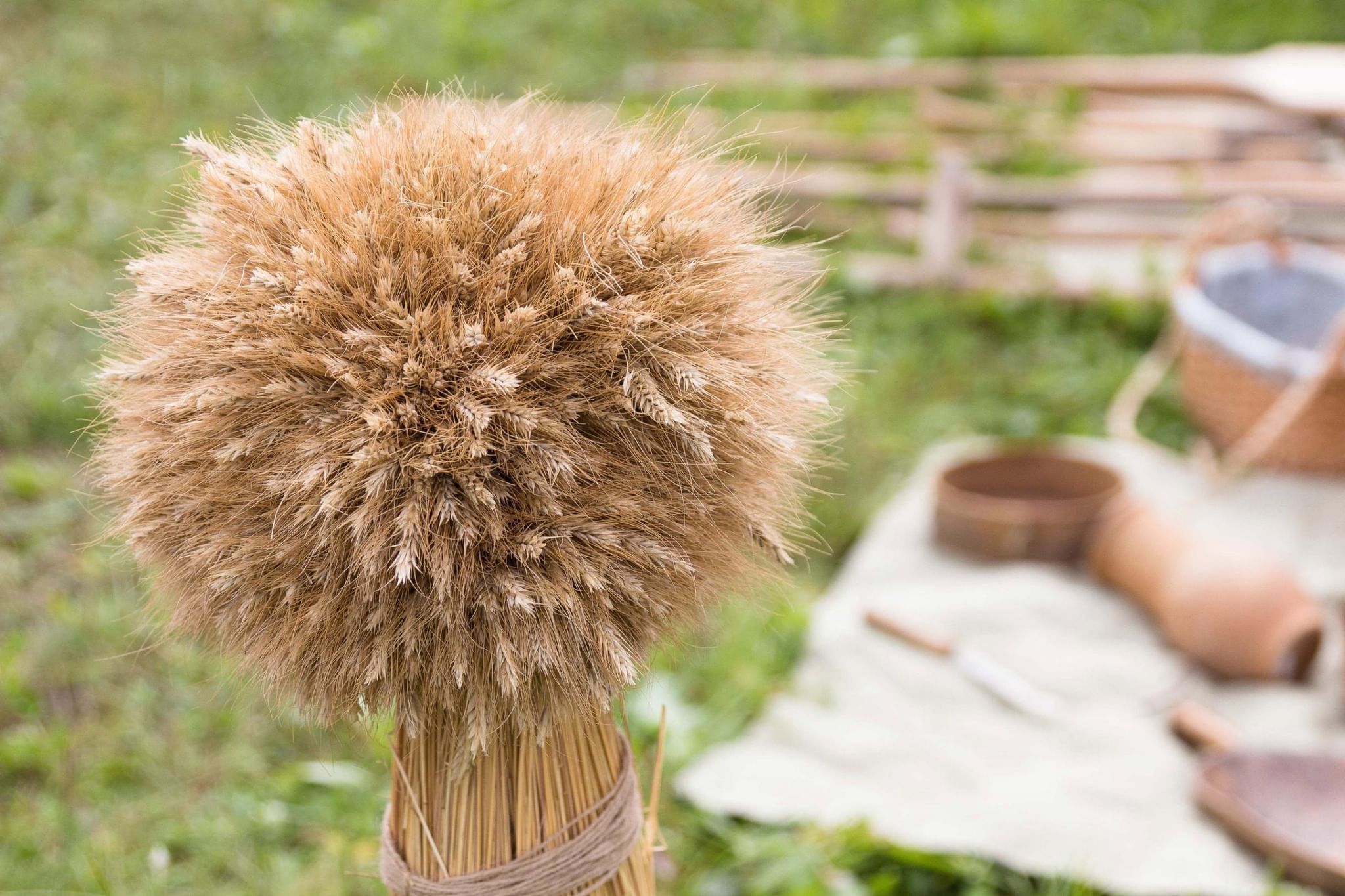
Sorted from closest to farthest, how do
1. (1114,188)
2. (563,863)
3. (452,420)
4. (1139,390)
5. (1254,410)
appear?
1. (452,420)
2. (563,863)
3. (1254,410)
4. (1139,390)
5. (1114,188)

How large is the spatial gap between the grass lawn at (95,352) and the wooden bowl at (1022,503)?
1.18 ft

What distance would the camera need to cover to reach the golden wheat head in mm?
912

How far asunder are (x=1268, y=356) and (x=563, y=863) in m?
2.89

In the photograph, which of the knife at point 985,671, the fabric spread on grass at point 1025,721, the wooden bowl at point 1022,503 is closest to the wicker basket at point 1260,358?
the fabric spread on grass at point 1025,721

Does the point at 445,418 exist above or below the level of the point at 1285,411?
above

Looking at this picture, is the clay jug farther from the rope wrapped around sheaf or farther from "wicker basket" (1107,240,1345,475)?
the rope wrapped around sheaf

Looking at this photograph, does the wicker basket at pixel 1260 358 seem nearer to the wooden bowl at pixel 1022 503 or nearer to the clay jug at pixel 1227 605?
the wooden bowl at pixel 1022 503

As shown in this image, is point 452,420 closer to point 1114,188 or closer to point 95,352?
point 95,352

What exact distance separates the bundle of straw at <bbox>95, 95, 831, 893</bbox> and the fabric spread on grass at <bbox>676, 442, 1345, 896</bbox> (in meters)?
1.33

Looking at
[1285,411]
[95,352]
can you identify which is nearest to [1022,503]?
[1285,411]

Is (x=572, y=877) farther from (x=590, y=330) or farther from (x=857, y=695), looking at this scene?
(x=857, y=695)

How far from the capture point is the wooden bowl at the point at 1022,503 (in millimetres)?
2955

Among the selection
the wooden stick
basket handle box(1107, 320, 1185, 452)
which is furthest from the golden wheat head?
the wooden stick

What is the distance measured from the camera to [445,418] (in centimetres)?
92
